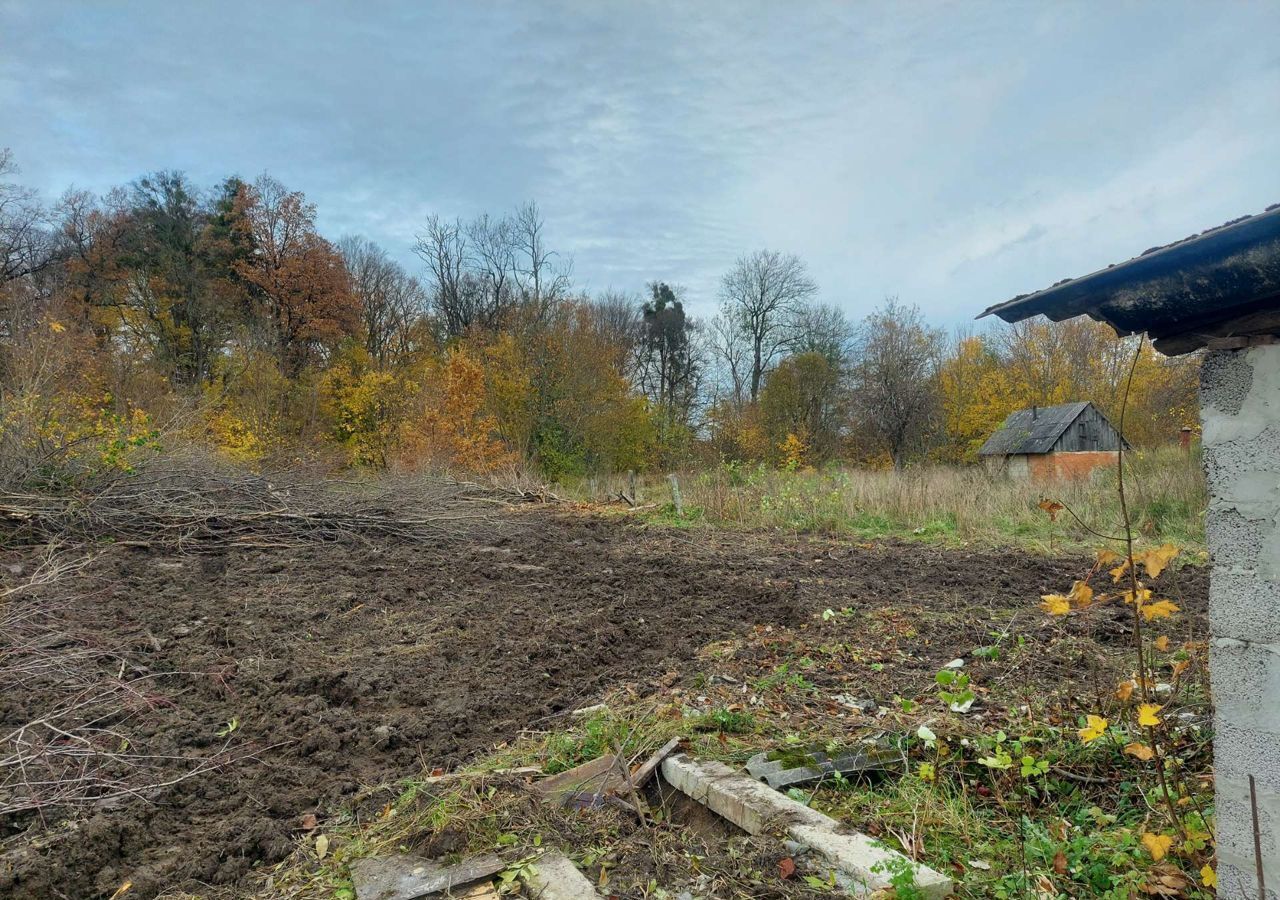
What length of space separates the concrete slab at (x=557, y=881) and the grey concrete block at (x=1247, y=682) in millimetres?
2056

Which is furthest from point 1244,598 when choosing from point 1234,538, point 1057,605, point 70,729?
point 70,729

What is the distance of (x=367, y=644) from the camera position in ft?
19.5

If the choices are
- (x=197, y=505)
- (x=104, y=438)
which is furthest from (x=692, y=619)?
(x=104, y=438)

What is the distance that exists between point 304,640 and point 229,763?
2.39 meters

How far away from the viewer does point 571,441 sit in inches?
995

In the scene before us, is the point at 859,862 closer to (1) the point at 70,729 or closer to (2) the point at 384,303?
(1) the point at 70,729

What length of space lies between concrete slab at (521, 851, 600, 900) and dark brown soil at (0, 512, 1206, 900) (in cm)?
112

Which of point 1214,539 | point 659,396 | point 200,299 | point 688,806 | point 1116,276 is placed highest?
point 200,299

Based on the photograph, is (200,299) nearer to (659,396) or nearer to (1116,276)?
(659,396)

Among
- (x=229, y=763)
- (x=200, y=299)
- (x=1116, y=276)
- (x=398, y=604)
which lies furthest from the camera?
(x=200, y=299)

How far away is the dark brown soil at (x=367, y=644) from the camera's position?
306cm

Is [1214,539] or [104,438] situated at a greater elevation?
[104,438]

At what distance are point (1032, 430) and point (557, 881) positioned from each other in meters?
28.7

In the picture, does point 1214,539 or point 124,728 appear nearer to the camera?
point 1214,539
